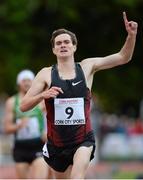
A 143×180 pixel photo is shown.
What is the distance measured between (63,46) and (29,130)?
3.45 m

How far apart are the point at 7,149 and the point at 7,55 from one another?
10.1 ft

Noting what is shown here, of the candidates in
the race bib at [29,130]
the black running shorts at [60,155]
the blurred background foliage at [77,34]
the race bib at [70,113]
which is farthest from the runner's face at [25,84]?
the blurred background foliage at [77,34]

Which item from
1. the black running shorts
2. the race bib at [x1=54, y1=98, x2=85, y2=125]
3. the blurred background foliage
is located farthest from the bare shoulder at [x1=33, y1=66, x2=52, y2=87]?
the blurred background foliage

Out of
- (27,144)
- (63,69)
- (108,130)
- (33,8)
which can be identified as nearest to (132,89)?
(108,130)

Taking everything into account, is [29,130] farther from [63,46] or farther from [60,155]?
[63,46]

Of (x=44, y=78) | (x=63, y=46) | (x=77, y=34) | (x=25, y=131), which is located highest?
(x=63, y=46)

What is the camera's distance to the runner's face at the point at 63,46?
9383mm

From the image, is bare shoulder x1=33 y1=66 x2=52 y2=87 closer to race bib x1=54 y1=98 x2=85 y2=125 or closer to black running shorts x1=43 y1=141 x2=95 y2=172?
race bib x1=54 y1=98 x2=85 y2=125

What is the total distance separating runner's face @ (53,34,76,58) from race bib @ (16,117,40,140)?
315 centimetres

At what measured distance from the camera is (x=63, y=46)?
30.8 feet

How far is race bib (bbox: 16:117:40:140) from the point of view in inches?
493

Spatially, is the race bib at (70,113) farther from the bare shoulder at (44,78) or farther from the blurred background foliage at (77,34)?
the blurred background foliage at (77,34)

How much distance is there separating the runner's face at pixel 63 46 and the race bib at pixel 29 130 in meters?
3.15

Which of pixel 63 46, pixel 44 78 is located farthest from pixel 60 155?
pixel 63 46
